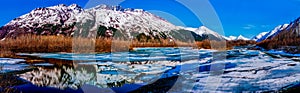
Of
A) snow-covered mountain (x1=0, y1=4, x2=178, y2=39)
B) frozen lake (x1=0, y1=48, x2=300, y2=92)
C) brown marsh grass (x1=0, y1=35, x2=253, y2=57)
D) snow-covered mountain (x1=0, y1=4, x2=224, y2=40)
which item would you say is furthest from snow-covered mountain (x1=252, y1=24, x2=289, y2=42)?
brown marsh grass (x1=0, y1=35, x2=253, y2=57)

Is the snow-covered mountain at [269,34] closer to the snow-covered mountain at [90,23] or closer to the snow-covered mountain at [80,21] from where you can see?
the snow-covered mountain at [90,23]

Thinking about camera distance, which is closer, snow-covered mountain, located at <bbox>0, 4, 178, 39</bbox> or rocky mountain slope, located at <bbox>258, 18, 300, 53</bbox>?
snow-covered mountain, located at <bbox>0, 4, 178, 39</bbox>

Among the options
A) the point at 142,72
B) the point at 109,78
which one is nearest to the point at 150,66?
the point at 142,72

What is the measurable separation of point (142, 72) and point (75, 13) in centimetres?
133

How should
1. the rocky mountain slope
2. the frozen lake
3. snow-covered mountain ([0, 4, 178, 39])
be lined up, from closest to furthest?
snow-covered mountain ([0, 4, 178, 39]) < the frozen lake < the rocky mountain slope

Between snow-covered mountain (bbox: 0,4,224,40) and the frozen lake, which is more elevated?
snow-covered mountain (bbox: 0,4,224,40)

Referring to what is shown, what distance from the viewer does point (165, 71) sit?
6391 millimetres

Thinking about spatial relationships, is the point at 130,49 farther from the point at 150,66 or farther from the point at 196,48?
the point at 196,48

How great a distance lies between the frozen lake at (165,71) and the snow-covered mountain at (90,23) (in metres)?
0.33

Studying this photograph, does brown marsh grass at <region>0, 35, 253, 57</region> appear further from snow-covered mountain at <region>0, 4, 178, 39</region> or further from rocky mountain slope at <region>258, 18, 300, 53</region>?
rocky mountain slope at <region>258, 18, 300, 53</region>

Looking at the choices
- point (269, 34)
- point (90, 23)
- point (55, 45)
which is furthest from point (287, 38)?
point (55, 45)

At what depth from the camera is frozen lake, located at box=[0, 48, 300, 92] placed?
601 centimetres

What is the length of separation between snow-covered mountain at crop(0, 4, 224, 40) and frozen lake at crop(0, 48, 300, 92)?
0.33 m

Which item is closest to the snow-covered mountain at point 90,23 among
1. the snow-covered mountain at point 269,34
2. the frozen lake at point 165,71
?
the frozen lake at point 165,71
